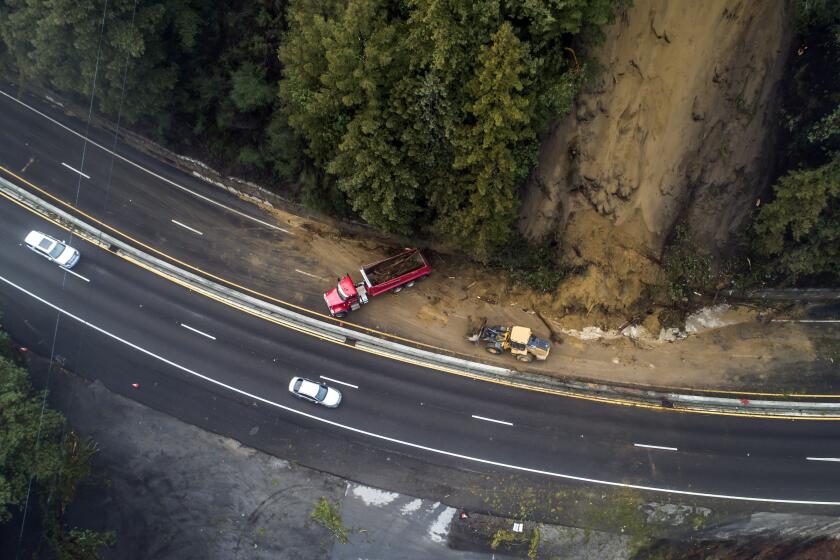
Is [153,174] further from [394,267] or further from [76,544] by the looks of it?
[76,544]

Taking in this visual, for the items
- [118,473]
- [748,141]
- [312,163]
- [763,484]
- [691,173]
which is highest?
[748,141]

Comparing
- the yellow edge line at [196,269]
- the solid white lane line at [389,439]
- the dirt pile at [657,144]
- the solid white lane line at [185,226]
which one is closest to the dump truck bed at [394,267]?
the yellow edge line at [196,269]

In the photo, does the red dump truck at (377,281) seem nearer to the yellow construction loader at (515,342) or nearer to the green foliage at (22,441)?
the yellow construction loader at (515,342)

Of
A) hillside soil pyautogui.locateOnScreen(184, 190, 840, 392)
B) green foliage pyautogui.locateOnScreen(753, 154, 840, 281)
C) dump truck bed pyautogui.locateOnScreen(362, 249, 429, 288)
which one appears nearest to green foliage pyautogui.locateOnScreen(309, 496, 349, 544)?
hillside soil pyautogui.locateOnScreen(184, 190, 840, 392)

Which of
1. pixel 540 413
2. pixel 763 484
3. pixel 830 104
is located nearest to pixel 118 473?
pixel 540 413

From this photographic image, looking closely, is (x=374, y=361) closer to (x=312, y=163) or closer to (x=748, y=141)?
(x=312, y=163)

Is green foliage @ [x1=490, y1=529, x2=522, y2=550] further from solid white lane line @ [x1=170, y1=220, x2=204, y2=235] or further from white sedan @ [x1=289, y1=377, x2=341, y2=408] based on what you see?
solid white lane line @ [x1=170, y1=220, x2=204, y2=235]
